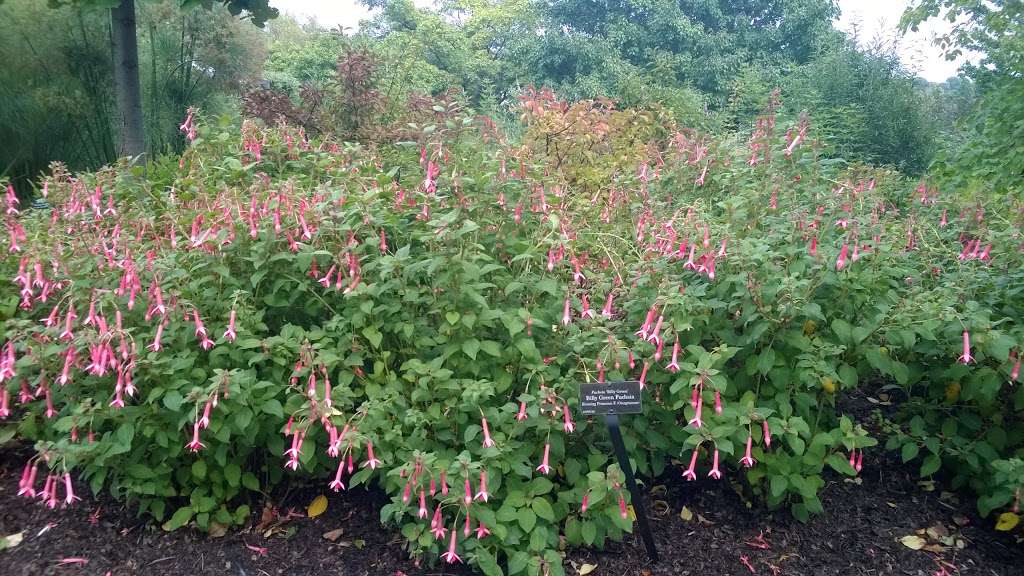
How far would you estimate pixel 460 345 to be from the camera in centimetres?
242

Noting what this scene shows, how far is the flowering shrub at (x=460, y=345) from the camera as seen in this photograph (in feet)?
7.28

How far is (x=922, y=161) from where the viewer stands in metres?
9.94

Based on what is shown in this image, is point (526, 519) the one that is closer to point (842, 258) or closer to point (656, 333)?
point (656, 333)

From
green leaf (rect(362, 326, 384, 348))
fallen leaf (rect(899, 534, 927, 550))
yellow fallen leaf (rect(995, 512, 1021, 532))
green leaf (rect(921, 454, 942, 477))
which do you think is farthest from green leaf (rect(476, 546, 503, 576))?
yellow fallen leaf (rect(995, 512, 1021, 532))

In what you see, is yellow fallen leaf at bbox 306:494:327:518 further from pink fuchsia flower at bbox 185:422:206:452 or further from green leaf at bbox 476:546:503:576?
green leaf at bbox 476:546:503:576

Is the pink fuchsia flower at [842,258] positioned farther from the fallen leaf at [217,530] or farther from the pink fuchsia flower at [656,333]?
the fallen leaf at [217,530]

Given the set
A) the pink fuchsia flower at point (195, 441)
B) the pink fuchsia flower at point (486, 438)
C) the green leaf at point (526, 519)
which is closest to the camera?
the pink fuchsia flower at point (195, 441)

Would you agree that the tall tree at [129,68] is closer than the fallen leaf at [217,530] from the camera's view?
No

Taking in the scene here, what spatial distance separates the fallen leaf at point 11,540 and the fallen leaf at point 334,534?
1.09 m

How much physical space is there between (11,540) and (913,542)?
3.40m

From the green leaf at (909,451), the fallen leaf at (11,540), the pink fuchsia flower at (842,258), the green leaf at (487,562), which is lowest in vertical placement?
the fallen leaf at (11,540)

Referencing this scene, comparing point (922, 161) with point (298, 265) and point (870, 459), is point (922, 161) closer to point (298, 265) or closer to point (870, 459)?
point (870, 459)

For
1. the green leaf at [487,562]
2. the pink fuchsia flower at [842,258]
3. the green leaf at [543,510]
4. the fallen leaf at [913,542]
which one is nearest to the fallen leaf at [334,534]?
the green leaf at [487,562]

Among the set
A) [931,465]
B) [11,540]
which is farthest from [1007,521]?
[11,540]
